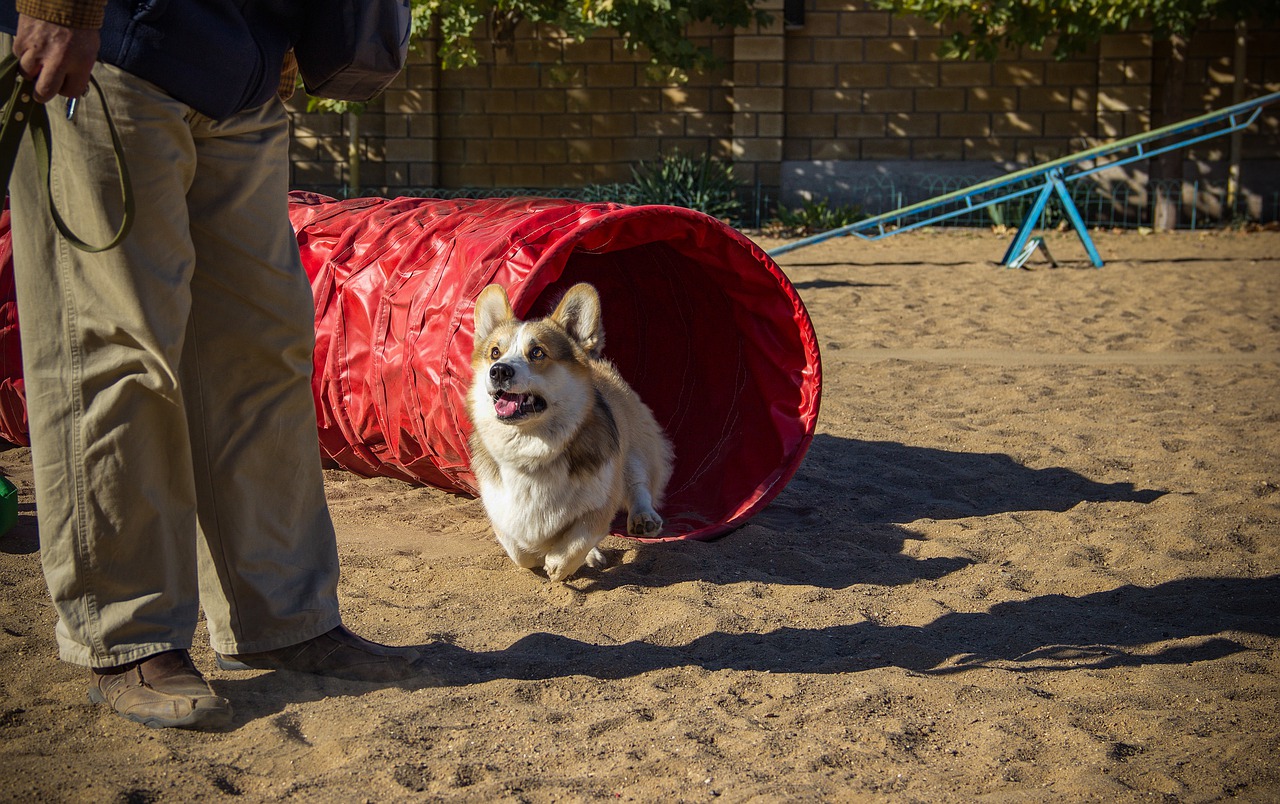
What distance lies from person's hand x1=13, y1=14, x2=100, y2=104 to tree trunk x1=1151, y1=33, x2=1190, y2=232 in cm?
1611

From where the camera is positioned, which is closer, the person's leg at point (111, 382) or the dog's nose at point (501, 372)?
the person's leg at point (111, 382)

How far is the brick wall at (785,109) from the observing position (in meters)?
16.2

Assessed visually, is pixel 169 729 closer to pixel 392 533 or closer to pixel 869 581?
pixel 392 533

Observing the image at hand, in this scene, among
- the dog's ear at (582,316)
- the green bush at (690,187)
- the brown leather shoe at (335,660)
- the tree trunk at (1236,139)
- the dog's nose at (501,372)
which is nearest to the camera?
the brown leather shoe at (335,660)

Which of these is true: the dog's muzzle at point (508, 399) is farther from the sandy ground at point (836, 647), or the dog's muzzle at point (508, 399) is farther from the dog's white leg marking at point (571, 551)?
the sandy ground at point (836, 647)

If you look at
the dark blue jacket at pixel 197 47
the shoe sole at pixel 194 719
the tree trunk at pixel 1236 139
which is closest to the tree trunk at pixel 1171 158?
the tree trunk at pixel 1236 139

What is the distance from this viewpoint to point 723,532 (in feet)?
14.0

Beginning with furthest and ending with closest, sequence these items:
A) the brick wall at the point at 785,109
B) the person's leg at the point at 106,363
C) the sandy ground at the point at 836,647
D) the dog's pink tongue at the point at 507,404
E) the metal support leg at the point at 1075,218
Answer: the brick wall at the point at 785,109 → the metal support leg at the point at 1075,218 → the dog's pink tongue at the point at 507,404 → the sandy ground at the point at 836,647 → the person's leg at the point at 106,363

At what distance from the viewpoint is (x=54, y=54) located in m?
2.01

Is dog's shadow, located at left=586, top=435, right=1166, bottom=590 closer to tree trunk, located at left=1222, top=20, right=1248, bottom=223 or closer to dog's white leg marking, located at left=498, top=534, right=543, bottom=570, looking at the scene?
dog's white leg marking, located at left=498, top=534, right=543, bottom=570

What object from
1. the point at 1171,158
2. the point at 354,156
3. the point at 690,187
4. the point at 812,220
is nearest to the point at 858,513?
the point at 690,187

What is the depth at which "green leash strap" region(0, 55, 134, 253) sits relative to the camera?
6.98 ft

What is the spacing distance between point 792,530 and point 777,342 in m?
0.89

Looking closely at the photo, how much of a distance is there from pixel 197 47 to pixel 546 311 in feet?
10.8
